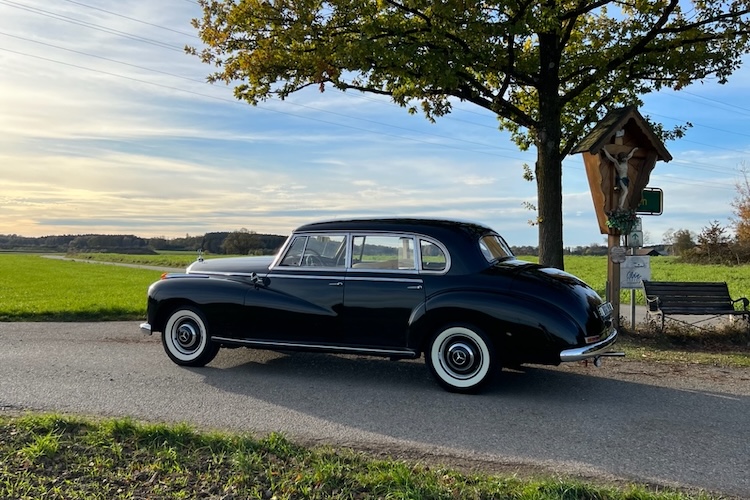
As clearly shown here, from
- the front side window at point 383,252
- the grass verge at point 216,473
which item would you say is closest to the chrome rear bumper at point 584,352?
the front side window at point 383,252

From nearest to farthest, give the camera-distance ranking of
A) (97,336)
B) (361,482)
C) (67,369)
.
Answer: (361,482) < (67,369) < (97,336)

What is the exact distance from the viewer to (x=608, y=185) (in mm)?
9984

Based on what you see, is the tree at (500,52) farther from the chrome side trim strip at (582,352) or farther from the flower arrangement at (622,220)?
the chrome side trim strip at (582,352)

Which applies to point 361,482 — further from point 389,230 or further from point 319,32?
point 319,32

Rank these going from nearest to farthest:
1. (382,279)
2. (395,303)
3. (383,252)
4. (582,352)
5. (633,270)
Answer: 1. (582,352)
2. (395,303)
3. (382,279)
4. (383,252)
5. (633,270)

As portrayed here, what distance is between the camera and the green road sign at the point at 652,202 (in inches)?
416

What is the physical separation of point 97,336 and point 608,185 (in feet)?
28.0

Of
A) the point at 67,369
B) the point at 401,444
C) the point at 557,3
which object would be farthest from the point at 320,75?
the point at 401,444

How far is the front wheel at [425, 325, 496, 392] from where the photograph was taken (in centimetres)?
568

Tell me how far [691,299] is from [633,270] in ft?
3.97

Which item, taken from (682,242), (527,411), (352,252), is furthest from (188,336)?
(682,242)

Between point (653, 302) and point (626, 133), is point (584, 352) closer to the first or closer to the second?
point (653, 302)

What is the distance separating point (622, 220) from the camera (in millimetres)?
9727

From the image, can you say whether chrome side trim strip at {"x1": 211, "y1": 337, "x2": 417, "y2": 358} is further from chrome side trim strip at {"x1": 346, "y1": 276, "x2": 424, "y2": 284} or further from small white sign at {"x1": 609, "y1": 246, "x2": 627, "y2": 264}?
small white sign at {"x1": 609, "y1": 246, "x2": 627, "y2": 264}
